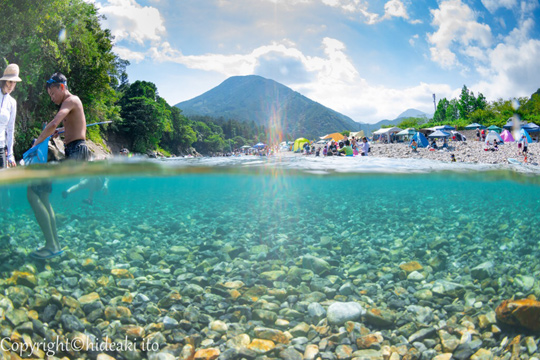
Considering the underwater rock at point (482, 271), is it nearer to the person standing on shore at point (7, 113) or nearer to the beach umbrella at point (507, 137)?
the person standing on shore at point (7, 113)

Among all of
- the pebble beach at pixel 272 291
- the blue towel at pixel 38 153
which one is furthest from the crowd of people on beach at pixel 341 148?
the blue towel at pixel 38 153

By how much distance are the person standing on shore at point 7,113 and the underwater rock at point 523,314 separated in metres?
6.93

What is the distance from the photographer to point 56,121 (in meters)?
4.10

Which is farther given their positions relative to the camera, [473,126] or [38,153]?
[473,126]

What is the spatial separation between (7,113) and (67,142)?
3.35ft

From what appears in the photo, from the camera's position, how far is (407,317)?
13.1 feet

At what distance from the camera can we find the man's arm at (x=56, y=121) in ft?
13.4

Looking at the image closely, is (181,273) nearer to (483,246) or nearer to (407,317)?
(407,317)

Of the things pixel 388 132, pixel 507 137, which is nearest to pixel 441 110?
pixel 388 132

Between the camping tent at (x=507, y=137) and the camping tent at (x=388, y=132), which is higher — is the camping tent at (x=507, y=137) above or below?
below

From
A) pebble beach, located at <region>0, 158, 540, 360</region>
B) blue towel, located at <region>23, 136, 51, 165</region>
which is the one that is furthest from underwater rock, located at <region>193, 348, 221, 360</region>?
blue towel, located at <region>23, 136, 51, 165</region>

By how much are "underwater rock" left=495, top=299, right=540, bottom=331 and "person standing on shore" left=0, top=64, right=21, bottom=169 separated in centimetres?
693

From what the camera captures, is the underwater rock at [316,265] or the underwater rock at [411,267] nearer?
the underwater rock at [316,265]

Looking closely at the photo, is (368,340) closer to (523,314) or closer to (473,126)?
(523,314)
